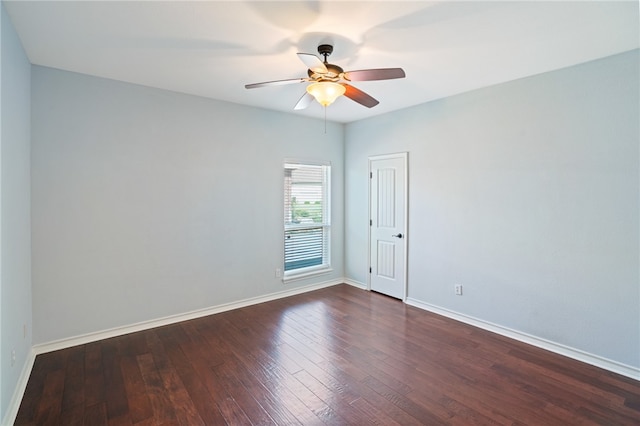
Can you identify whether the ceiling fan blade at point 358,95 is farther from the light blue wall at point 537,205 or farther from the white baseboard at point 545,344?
the white baseboard at point 545,344

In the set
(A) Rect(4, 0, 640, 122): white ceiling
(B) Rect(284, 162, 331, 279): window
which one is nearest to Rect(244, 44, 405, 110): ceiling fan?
(A) Rect(4, 0, 640, 122): white ceiling

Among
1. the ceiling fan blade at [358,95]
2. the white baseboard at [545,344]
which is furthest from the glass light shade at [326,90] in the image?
the white baseboard at [545,344]

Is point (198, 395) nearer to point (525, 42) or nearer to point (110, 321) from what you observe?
point (110, 321)

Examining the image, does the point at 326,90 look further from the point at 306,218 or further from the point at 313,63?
the point at 306,218

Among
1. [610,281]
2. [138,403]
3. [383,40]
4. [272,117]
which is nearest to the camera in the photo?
[138,403]

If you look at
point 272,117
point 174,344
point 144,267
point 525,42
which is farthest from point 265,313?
point 525,42

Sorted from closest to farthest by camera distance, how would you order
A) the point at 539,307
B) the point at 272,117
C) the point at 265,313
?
the point at 539,307 < the point at 265,313 < the point at 272,117

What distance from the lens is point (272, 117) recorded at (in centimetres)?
445

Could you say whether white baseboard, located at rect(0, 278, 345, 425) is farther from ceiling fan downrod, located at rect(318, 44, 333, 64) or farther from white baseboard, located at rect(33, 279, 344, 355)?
ceiling fan downrod, located at rect(318, 44, 333, 64)

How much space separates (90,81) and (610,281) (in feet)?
17.4

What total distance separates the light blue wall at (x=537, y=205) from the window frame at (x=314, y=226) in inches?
55.8

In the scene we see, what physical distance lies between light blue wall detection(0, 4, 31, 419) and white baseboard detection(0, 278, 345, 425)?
0.28ft

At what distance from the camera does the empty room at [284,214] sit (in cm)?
219

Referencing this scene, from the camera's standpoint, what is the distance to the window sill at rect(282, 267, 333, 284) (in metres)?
4.69
